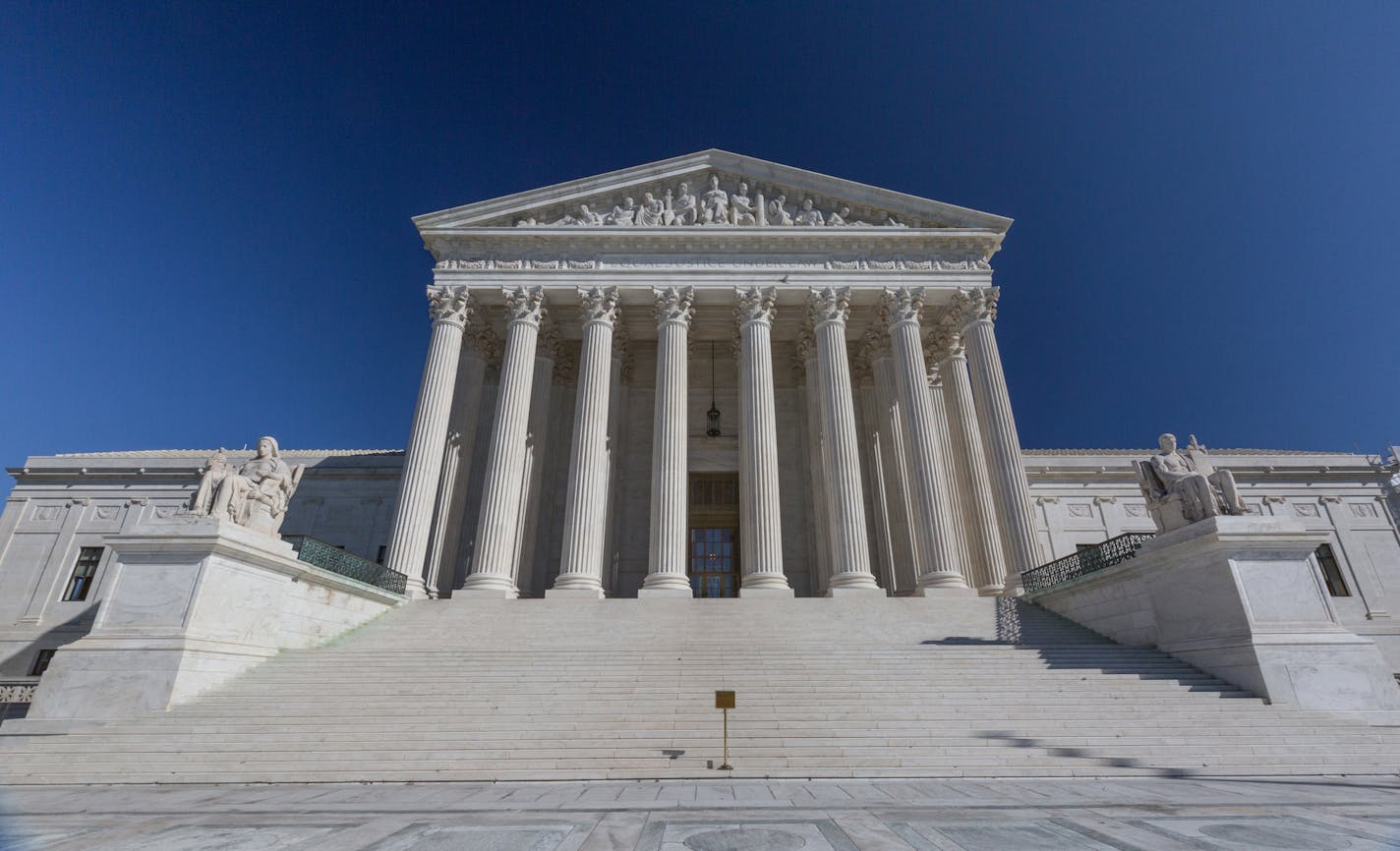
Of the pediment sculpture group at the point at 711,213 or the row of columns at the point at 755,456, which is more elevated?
the pediment sculpture group at the point at 711,213

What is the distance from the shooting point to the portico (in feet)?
63.4

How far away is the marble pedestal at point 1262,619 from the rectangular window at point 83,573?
127ft

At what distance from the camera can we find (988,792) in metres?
6.66

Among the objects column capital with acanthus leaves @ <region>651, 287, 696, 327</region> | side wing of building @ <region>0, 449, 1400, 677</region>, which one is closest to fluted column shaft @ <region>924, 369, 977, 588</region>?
side wing of building @ <region>0, 449, 1400, 677</region>

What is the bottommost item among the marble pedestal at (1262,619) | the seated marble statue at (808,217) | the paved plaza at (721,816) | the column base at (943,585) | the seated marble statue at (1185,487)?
the paved plaza at (721,816)

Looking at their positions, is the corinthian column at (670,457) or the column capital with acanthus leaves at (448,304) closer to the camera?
the corinthian column at (670,457)

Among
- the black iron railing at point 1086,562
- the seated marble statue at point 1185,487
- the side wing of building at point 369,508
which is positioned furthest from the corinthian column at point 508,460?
the seated marble statue at point 1185,487

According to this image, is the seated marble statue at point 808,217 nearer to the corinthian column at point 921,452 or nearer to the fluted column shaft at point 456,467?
the corinthian column at point 921,452

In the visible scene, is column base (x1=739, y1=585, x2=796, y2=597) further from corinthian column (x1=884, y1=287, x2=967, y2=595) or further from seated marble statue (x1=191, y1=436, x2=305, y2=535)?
seated marble statue (x1=191, y1=436, x2=305, y2=535)

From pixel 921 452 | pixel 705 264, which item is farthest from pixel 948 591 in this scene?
pixel 705 264

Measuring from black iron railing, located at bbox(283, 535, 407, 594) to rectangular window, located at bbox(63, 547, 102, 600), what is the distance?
17.0 metres

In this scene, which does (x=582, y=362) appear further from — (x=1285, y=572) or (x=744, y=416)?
(x=1285, y=572)

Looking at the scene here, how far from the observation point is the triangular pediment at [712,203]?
76.6 feet

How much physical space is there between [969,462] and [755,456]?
8.04 meters
